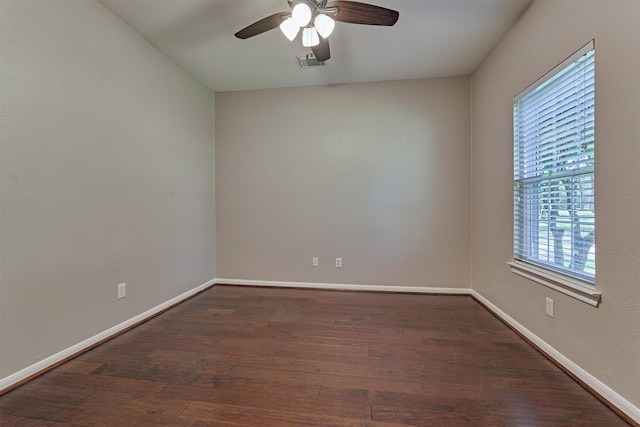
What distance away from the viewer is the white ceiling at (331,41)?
201 cm

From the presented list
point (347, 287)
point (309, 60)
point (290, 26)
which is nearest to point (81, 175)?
point (290, 26)

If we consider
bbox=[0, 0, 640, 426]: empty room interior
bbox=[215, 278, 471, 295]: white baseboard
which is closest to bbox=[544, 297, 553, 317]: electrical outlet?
bbox=[0, 0, 640, 426]: empty room interior

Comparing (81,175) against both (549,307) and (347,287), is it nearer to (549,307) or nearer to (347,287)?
(347,287)

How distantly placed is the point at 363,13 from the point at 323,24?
0.26m

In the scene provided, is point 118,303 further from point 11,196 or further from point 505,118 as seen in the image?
point 505,118

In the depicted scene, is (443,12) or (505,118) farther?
(505,118)

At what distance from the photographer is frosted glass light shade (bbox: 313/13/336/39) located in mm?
1638

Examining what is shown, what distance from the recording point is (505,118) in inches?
94.4

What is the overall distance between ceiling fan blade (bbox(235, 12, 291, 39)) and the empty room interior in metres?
0.02

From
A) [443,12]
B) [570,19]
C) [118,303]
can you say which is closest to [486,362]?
[570,19]

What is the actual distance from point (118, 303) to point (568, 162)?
3553 millimetres

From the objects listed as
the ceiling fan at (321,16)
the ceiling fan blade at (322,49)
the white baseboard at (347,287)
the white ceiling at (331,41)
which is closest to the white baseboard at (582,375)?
the white baseboard at (347,287)

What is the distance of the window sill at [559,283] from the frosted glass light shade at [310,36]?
2338mm

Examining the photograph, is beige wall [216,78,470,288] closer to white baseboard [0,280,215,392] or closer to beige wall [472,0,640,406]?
beige wall [472,0,640,406]
